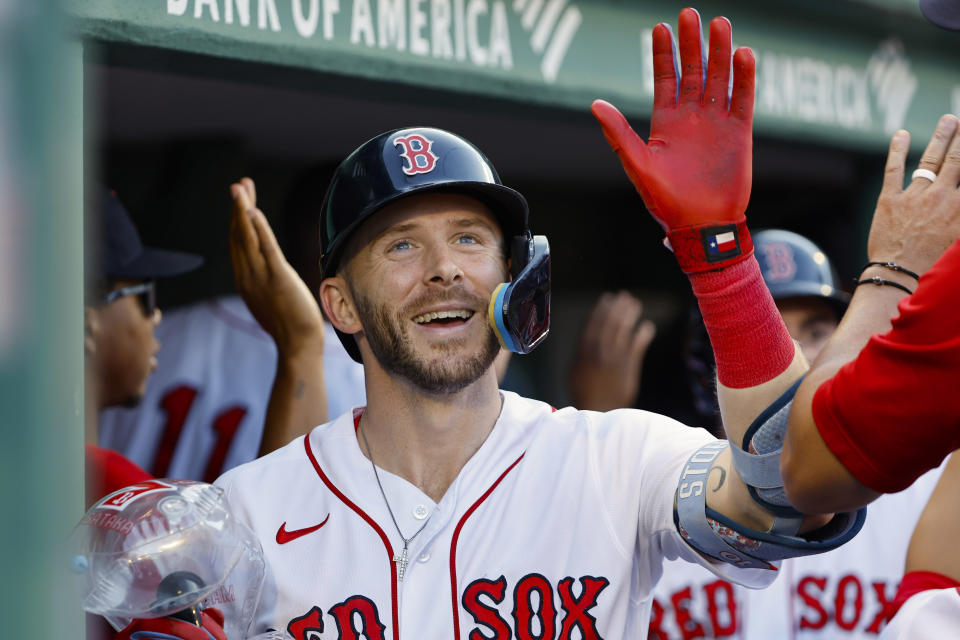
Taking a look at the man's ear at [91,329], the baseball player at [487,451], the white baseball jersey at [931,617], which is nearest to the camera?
the baseball player at [487,451]

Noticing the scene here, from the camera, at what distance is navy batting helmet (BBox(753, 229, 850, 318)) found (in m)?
3.76

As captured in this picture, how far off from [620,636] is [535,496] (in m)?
0.31

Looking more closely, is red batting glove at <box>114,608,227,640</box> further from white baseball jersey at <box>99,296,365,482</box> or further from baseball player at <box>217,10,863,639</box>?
white baseball jersey at <box>99,296,365,482</box>

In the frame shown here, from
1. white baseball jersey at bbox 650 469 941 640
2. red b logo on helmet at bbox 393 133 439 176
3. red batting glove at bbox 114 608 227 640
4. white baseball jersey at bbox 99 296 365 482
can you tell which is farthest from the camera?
white baseball jersey at bbox 99 296 365 482

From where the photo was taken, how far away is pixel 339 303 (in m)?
2.56

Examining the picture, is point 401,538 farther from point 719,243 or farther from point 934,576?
point 934,576

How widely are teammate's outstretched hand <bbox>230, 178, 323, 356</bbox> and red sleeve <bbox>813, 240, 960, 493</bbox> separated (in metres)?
1.86

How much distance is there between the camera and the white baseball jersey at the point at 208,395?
12.0 ft

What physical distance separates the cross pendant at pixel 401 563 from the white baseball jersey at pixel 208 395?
1.33 m

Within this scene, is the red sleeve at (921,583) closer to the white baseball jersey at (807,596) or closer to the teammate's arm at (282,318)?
the white baseball jersey at (807,596)

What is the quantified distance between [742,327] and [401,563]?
845 millimetres

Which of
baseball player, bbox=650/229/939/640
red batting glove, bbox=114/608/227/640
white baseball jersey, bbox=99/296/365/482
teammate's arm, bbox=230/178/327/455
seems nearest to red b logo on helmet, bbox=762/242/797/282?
baseball player, bbox=650/229/939/640

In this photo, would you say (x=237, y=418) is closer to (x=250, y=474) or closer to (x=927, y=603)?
(x=250, y=474)

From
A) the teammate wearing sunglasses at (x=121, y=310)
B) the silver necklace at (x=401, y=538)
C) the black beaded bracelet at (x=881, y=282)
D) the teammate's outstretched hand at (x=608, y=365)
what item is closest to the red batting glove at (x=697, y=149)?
the black beaded bracelet at (x=881, y=282)
